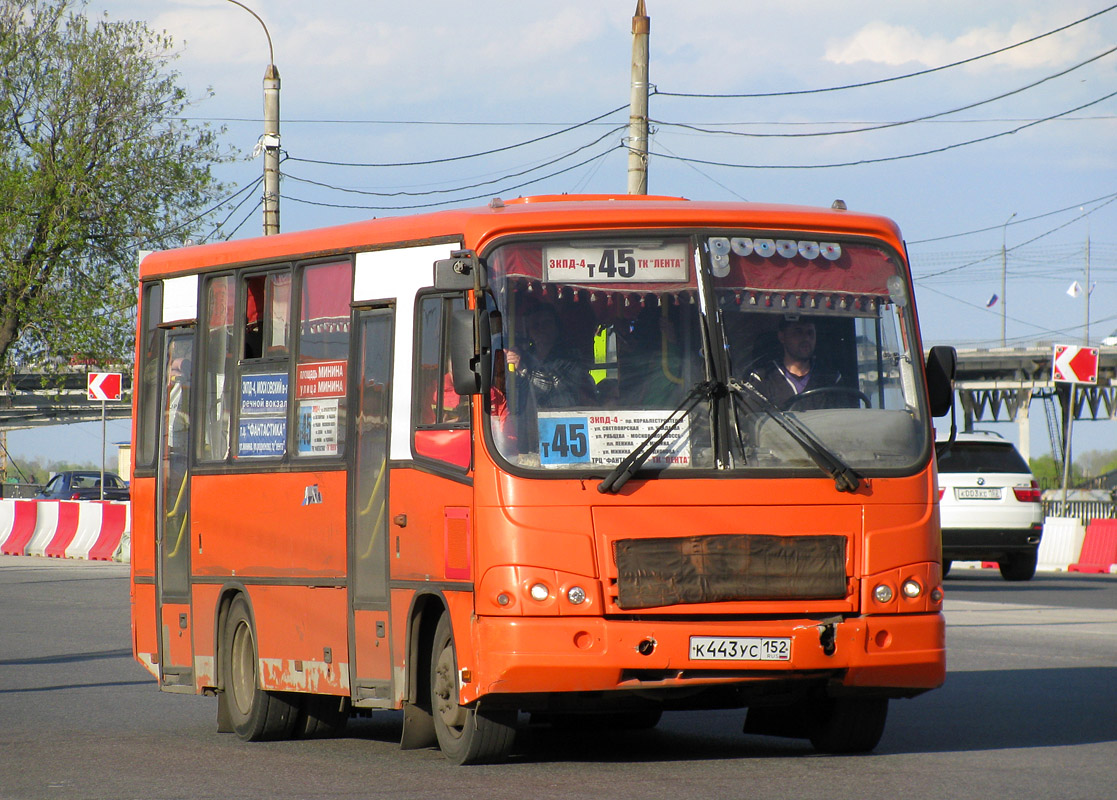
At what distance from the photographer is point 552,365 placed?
8.18 m

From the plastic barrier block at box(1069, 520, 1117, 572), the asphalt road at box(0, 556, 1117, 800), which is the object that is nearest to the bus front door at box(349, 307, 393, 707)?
the asphalt road at box(0, 556, 1117, 800)

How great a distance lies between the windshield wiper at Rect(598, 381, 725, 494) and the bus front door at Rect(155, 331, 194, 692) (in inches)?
160

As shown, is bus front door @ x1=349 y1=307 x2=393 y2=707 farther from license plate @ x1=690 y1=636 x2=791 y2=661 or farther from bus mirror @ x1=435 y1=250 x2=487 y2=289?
license plate @ x1=690 y1=636 x2=791 y2=661

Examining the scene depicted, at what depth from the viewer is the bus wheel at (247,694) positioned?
10.3 meters

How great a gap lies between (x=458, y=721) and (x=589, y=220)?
8.14 ft

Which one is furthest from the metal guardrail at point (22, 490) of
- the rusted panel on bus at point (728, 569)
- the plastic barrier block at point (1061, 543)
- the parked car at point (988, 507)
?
the rusted panel on bus at point (728, 569)

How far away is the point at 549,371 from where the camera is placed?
817 cm

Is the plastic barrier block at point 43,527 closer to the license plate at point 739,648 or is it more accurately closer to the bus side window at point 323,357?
the bus side window at point 323,357

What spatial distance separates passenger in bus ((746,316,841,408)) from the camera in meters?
8.36

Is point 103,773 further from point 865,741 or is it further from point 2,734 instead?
point 865,741

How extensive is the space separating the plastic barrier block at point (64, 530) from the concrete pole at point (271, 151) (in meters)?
9.60

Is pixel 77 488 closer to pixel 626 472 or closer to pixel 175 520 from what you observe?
pixel 175 520

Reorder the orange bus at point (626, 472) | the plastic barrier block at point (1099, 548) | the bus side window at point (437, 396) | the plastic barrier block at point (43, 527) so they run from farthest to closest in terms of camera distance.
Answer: the plastic barrier block at point (43, 527) → the plastic barrier block at point (1099, 548) → the bus side window at point (437, 396) → the orange bus at point (626, 472)

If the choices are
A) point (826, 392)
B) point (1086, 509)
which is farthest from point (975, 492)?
point (1086, 509)
